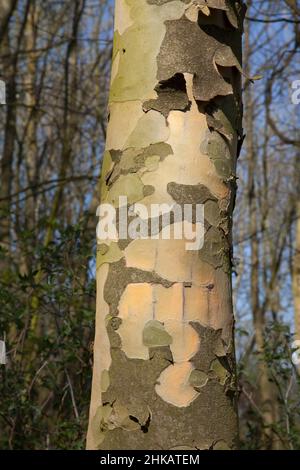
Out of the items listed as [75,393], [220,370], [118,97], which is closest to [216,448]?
[220,370]

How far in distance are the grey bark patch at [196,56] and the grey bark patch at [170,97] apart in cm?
1

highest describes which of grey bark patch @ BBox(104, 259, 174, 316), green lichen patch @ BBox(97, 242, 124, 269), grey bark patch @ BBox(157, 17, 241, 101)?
grey bark patch @ BBox(157, 17, 241, 101)

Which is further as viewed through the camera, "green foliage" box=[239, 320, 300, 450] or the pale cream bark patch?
"green foliage" box=[239, 320, 300, 450]

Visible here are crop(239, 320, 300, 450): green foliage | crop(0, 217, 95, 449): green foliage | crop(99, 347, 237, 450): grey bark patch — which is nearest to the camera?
crop(99, 347, 237, 450): grey bark patch

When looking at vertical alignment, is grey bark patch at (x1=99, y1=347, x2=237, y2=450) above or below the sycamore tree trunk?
below

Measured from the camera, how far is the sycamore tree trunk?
1312 millimetres

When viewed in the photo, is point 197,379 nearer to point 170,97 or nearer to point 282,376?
point 170,97

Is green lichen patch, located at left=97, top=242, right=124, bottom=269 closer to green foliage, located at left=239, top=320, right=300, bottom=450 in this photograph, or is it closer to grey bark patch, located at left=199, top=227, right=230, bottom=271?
grey bark patch, located at left=199, top=227, right=230, bottom=271

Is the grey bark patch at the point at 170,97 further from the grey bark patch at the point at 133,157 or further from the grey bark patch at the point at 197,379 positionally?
the grey bark patch at the point at 197,379

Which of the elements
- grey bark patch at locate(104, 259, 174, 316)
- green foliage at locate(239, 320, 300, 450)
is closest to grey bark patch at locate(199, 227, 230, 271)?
grey bark patch at locate(104, 259, 174, 316)

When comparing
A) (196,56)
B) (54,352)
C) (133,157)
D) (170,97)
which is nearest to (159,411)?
(133,157)

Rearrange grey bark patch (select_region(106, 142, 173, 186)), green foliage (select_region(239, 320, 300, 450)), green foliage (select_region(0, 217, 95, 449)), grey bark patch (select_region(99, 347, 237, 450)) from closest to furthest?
grey bark patch (select_region(99, 347, 237, 450)), grey bark patch (select_region(106, 142, 173, 186)), green foliage (select_region(0, 217, 95, 449)), green foliage (select_region(239, 320, 300, 450))
